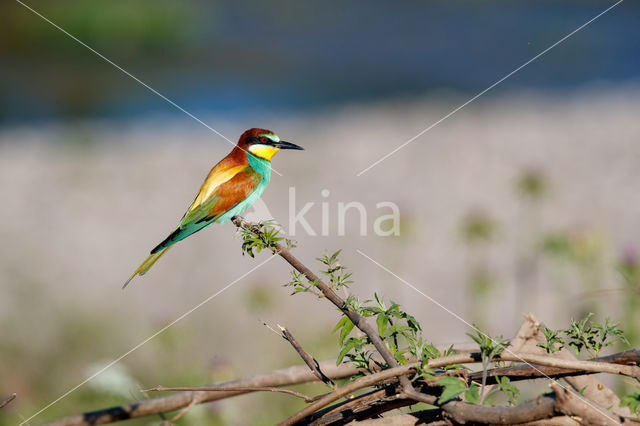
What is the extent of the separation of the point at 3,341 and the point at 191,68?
26.1 feet

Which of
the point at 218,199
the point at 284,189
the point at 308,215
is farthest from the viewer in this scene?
the point at 284,189

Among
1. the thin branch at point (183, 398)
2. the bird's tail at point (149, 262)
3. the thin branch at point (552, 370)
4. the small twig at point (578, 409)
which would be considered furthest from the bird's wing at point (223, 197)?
the small twig at point (578, 409)

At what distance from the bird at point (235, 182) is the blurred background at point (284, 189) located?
42 centimetres

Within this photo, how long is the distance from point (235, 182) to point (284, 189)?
429 cm

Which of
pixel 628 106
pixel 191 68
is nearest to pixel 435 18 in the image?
pixel 191 68

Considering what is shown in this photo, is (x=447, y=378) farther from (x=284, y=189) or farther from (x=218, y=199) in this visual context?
(x=284, y=189)

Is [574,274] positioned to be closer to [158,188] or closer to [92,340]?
[92,340]

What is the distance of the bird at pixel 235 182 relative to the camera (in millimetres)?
1502

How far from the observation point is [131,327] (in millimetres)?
4289

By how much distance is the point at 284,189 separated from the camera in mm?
5918

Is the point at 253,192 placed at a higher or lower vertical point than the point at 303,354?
higher

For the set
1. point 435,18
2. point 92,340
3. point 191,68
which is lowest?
point 92,340

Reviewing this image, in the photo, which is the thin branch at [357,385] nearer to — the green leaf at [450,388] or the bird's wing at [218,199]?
the green leaf at [450,388]

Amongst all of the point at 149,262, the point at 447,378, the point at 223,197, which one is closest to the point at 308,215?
the point at 223,197
